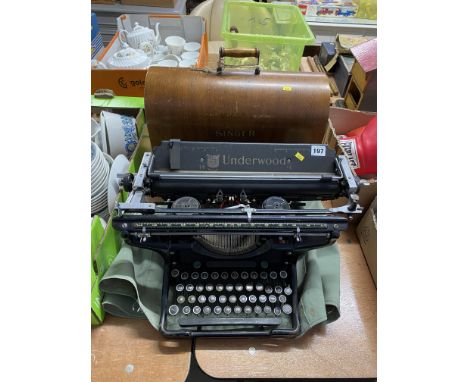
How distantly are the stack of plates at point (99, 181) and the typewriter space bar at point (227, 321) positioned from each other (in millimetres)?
524

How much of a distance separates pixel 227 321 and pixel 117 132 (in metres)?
0.89

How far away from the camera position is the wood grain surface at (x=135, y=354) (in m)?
0.87

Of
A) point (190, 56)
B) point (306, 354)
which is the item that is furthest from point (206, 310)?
point (190, 56)

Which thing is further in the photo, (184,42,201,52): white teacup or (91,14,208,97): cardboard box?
(184,42,201,52): white teacup

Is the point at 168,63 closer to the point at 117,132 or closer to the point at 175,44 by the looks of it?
the point at 175,44

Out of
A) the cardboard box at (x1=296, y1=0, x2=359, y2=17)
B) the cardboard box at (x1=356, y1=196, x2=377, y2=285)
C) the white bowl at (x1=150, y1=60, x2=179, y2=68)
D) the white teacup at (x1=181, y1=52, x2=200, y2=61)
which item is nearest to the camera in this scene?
the cardboard box at (x1=356, y1=196, x2=377, y2=285)

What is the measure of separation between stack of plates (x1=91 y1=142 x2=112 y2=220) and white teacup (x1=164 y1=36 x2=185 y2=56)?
118cm

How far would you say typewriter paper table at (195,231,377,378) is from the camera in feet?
2.92

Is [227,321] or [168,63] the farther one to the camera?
[168,63]

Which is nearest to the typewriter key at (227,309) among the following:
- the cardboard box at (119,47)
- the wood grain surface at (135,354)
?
the wood grain surface at (135,354)

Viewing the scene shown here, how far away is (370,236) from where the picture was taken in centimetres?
114

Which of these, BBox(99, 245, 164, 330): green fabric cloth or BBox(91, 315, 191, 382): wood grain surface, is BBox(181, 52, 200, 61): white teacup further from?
BBox(91, 315, 191, 382): wood grain surface

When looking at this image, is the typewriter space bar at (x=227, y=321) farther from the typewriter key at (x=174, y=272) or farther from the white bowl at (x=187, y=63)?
the white bowl at (x=187, y=63)

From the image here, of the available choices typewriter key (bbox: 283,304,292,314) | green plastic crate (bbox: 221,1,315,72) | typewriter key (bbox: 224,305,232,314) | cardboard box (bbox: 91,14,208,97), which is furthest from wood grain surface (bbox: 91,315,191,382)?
green plastic crate (bbox: 221,1,315,72)
